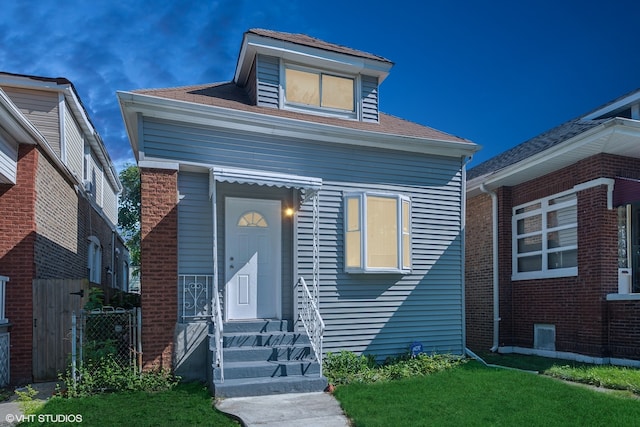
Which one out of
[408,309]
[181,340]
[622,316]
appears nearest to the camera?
[181,340]

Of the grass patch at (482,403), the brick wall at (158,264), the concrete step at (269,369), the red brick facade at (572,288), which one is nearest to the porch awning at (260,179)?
the brick wall at (158,264)

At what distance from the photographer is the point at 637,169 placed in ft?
30.5

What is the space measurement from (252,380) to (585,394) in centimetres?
446

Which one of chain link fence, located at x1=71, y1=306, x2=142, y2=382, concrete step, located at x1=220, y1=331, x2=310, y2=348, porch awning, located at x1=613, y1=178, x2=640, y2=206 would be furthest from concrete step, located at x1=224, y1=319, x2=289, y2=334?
porch awning, located at x1=613, y1=178, x2=640, y2=206

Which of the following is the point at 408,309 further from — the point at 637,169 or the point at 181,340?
the point at 637,169

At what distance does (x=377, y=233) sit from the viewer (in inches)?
348

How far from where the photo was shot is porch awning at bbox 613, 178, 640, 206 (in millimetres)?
8586

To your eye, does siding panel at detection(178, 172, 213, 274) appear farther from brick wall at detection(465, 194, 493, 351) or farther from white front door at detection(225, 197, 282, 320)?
brick wall at detection(465, 194, 493, 351)

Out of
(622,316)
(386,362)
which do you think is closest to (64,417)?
(386,362)

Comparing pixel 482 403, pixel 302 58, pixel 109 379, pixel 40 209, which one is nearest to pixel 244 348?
pixel 109 379

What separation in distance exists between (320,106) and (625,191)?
234 inches

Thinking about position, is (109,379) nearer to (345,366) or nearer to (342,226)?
(345,366)

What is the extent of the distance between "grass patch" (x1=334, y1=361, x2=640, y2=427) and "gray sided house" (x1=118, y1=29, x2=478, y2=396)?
3.51 feet

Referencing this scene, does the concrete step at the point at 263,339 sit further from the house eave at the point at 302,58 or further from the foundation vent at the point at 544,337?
the foundation vent at the point at 544,337
